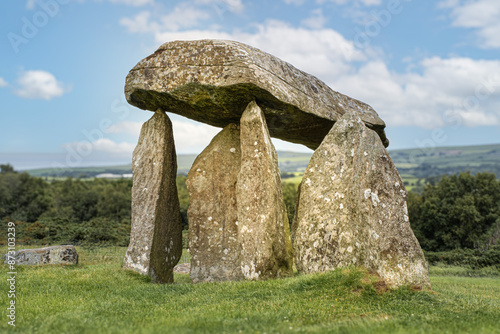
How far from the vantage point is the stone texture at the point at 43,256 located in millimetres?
15305

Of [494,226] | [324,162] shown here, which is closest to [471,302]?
[324,162]

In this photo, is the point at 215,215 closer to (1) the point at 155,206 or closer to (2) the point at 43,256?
(1) the point at 155,206

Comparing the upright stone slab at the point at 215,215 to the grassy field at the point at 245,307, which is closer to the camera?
the grassy field at the point at 245,307

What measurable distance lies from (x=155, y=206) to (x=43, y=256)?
Result: 5299 millimetres

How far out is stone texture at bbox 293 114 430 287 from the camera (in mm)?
10453

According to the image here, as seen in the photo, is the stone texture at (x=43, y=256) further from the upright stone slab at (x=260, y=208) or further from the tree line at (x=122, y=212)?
the tree line at (x=122, y=212)

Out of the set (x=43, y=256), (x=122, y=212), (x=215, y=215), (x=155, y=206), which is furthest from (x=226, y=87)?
(x=122, y=212)

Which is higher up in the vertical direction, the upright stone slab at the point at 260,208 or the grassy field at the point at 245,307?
the upright stone slab at the point at 260,208

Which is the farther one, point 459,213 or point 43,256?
point 459,213

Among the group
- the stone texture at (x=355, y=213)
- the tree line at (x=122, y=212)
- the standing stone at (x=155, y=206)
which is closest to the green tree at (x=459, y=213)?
the tree line at (x=122, y=212)

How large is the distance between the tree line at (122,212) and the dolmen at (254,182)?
44.4ft

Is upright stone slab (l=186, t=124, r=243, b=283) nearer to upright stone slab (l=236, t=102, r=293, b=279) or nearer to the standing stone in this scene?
the standing stone

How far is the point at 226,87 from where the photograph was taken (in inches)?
495

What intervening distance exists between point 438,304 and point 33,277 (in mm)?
11227
